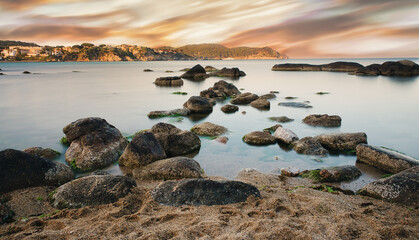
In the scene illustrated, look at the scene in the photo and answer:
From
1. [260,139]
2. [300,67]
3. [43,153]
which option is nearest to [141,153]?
[43,153]

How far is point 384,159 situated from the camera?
7.82 meters

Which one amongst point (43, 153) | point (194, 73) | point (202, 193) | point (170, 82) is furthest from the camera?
point (194, 73)

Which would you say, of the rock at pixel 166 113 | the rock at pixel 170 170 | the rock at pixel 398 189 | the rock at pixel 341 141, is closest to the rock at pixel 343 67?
the rock at pixel 166 113

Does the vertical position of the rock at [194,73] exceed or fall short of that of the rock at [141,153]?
it exceeds it

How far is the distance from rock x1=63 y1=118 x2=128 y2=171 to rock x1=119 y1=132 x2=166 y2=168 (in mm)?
737

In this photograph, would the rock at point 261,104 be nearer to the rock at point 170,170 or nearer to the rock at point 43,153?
the rock at point 170,170

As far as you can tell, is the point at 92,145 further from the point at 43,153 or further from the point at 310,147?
the point at 310,147

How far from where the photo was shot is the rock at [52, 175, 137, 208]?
5.41 meters

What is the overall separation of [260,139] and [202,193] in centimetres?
563

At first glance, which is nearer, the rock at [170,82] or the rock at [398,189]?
the rock at [398,189]

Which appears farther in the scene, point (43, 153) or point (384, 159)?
point (43, 153)

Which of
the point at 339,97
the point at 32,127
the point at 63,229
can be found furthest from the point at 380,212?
the point at 339,97

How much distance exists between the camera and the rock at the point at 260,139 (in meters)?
10.4

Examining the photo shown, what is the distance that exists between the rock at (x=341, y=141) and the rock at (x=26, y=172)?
9125 millimetres
